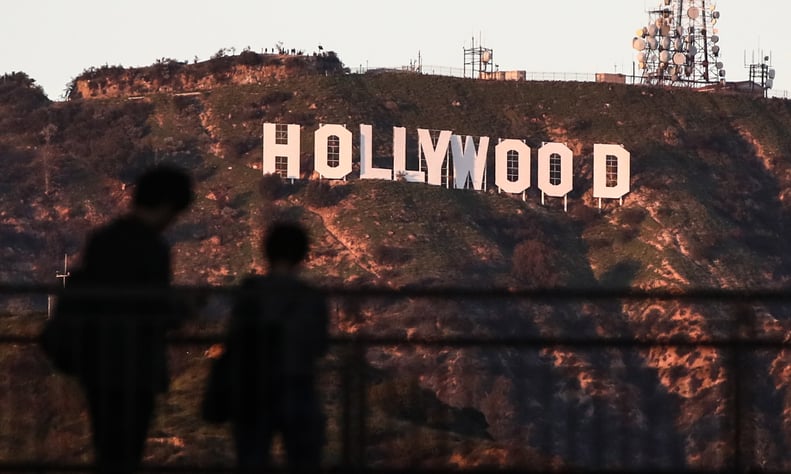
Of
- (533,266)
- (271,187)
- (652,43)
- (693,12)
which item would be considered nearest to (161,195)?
(533,266)

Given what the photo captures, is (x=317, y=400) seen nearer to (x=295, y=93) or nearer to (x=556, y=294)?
(x=556, y=294)

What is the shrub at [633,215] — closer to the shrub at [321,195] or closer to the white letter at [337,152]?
the shrub at [321,195]

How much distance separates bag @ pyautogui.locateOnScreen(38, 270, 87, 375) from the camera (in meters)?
10.9

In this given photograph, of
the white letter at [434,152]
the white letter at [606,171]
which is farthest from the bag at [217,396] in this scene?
the white letter at [606,171]

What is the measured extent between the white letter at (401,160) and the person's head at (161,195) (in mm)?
92193

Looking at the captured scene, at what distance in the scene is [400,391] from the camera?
53.3 feet

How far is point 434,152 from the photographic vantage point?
10488 cm

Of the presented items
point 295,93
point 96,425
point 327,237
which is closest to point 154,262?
point 96,425

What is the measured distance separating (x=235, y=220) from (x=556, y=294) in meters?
98.2

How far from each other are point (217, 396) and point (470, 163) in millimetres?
96374

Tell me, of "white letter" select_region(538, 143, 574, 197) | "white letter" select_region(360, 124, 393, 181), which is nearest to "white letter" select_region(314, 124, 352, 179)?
"white letter" select_region(360, 124, 393, 181)

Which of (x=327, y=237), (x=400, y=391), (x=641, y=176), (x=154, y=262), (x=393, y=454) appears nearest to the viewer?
(x=154, y=262)

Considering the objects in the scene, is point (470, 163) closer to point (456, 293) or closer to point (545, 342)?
point (545, 342)

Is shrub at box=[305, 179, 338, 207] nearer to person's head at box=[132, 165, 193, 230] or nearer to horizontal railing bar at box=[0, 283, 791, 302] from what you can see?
horizontal railing bar at box=[0, 283, 791, 302]
